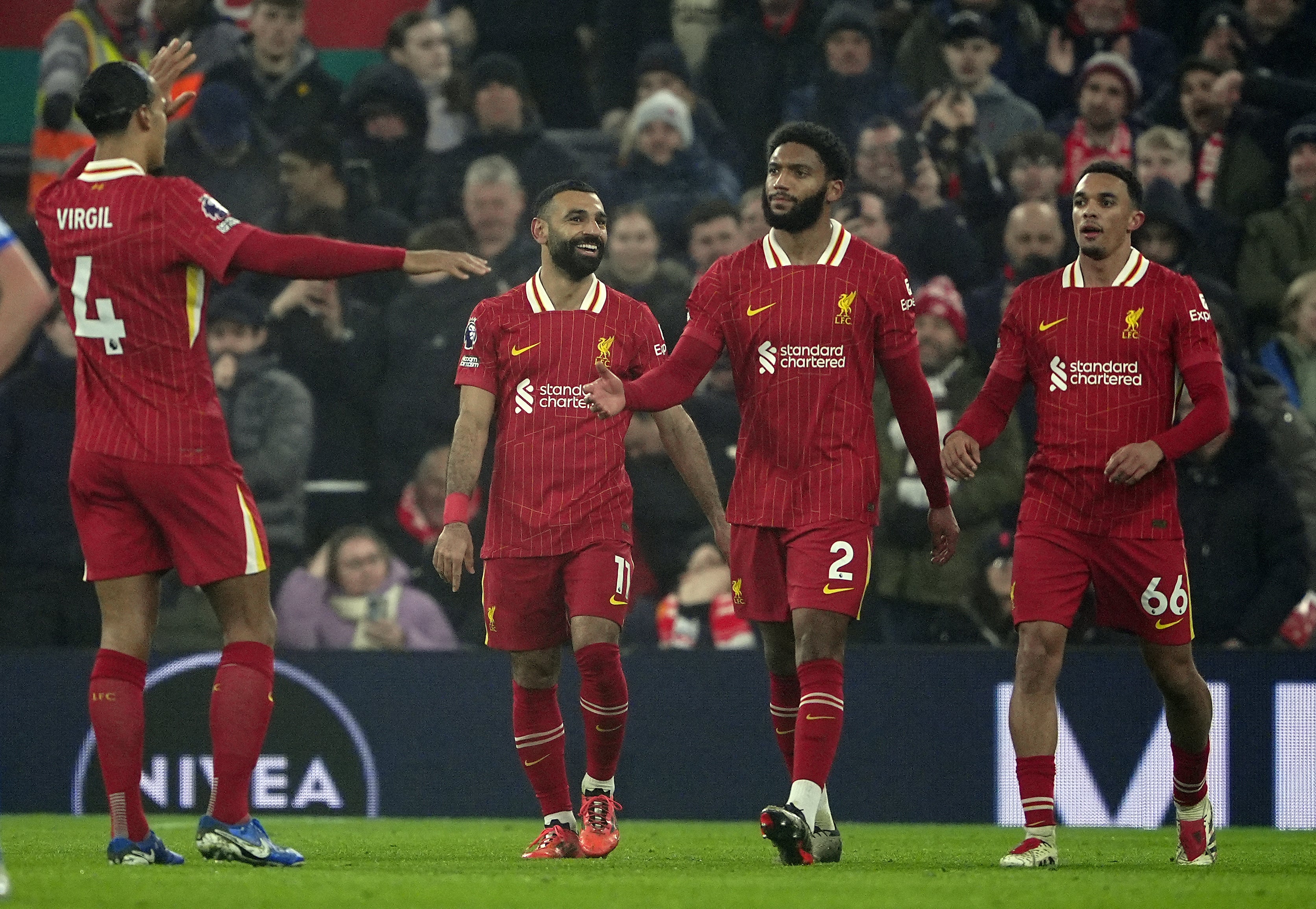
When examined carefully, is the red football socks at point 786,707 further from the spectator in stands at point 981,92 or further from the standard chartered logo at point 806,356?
the spectator in stands at point 981,92

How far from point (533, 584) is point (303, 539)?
14.9 feet

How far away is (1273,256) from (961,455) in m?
5.61

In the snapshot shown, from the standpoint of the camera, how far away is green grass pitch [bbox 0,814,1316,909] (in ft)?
17.8

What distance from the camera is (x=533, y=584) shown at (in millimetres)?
7453

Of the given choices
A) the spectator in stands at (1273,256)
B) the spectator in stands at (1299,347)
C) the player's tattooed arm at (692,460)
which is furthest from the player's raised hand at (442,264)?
the spectator in stands at (1273,256)

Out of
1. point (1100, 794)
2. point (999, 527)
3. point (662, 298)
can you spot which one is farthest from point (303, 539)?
point (1100, 794)

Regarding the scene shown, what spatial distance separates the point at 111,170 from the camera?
20.7 feet

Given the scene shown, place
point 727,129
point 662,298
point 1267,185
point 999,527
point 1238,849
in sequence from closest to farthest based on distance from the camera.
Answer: point 1238,849
point 999,527
point 662,298
point 1267,185
point 727,129

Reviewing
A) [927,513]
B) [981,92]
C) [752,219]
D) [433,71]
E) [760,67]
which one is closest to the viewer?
[927,513]

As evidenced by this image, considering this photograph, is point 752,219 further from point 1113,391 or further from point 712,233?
point 1113,391

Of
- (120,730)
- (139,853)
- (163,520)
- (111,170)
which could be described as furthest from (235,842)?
(111,170)

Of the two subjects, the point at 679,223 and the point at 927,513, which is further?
the point at 679,223

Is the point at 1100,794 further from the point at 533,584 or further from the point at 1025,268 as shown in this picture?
the point at 533,584

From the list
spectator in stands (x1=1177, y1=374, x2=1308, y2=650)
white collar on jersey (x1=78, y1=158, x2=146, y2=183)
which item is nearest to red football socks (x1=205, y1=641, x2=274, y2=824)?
white collar on jersey (x1=78, y1=158, x2=146, y2=183)
